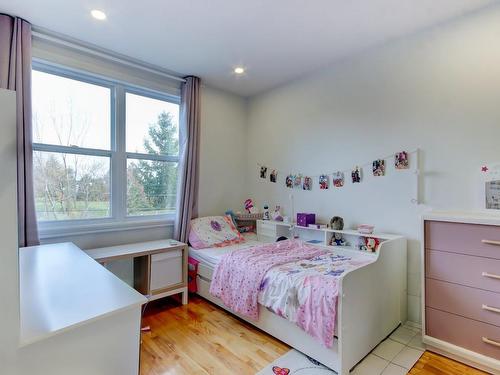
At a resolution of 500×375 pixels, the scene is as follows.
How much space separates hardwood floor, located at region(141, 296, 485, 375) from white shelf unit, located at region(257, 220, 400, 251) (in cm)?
95

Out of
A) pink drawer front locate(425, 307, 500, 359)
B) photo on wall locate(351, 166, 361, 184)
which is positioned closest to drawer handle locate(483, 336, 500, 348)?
pink drawer front locate(425, 307, 500, 359)

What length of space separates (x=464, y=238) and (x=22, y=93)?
11.3 feet

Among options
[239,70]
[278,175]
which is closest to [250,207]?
[278,175]

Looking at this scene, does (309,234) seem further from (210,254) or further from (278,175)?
(210,254)

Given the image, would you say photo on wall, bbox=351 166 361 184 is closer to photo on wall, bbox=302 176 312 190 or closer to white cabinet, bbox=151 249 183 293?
photo on wall, bbox=302 176 312 190

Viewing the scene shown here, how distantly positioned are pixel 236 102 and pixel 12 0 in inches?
95.9

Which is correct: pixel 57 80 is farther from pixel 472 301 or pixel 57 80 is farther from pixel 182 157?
pixel 472 301

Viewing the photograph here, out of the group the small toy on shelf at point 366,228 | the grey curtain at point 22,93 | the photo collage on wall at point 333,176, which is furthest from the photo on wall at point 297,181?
the grey curtain at point 22,93

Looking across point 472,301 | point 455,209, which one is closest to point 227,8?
point 455,209

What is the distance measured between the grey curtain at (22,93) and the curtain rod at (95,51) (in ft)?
0.39

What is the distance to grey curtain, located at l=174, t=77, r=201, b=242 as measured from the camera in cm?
309

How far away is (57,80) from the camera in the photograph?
8.14ft

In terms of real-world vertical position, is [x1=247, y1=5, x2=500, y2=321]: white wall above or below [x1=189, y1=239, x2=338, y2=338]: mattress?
above

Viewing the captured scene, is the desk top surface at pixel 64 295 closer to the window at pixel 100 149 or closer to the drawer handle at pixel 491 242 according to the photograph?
the window at pixel 100 149
